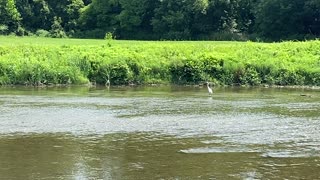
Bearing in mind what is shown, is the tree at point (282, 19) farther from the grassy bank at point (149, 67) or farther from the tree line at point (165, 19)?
the grassy bank at point (149, 67)

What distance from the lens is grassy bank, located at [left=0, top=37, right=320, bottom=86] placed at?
44.8m

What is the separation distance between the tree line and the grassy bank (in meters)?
21.0

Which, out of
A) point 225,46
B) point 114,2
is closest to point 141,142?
point 225,46

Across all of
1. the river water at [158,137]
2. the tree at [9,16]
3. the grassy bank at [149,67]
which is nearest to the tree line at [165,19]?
the tree at [9,16]

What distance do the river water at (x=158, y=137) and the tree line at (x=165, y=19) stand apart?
36.9 meters

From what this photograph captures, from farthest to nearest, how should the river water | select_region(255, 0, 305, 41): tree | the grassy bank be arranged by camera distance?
1. select_region(255, 0, 305, 41): tree
2. the grassy bank
3. the river water

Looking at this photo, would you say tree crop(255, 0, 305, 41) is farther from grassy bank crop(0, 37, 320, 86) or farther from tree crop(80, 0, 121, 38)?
tree crop(80, 0, 121, 38)

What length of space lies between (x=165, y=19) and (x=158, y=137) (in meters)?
59.8

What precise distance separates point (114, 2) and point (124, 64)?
42101 millimetres

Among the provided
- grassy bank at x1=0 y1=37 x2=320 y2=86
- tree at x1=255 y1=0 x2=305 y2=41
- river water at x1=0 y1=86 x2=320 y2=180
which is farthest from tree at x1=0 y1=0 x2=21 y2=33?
river water at x1=0 y1=86 x2=320 y2=180

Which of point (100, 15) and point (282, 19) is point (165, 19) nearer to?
point (100, 15)

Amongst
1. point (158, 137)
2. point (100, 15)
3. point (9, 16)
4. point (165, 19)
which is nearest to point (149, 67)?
point (158, 137)

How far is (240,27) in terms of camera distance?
260 ft

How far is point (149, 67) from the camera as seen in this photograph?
1861 inches
